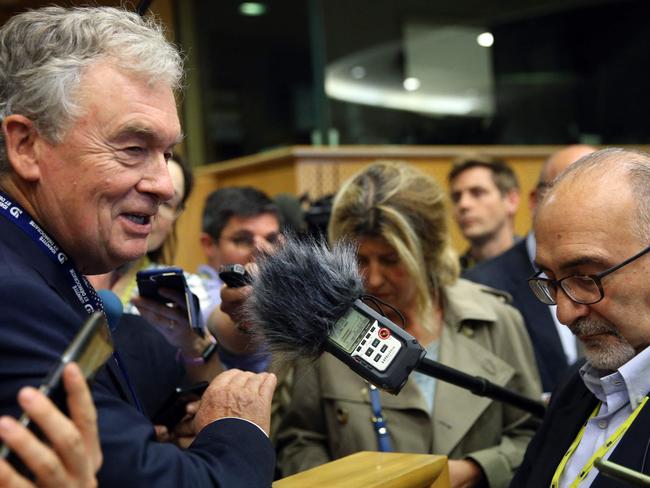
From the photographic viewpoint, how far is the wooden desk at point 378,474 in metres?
1.50

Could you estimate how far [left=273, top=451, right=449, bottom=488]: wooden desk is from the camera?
1495mm

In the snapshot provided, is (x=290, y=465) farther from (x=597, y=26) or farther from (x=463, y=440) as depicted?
(x=597, y=26)

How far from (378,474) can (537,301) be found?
1864mm

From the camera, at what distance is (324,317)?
1621 millimetres

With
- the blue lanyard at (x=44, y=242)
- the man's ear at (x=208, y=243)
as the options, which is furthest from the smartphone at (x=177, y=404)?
the man's ear at (x=208, y=243)

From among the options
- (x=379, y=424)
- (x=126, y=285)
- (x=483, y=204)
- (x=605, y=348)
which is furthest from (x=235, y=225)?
(x=605, y=348)

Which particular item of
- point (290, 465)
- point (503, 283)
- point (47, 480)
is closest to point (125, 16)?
point (47, 480)

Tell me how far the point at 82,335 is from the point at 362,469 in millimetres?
744

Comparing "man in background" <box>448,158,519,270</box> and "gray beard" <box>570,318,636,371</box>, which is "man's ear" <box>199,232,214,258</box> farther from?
"gray beard" <box>570,318,636,371</box>

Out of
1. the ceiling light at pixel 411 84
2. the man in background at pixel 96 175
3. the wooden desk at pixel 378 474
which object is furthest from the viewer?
the ceiling light at pixel 411 84

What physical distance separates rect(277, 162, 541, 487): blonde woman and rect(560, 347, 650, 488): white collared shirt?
0.50 meters

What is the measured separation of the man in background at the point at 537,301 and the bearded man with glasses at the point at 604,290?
3.49ft

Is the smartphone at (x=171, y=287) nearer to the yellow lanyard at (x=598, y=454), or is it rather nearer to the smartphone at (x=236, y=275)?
the smartphone at (x=236, y=275)

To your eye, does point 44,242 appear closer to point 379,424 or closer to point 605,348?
point 605,348
